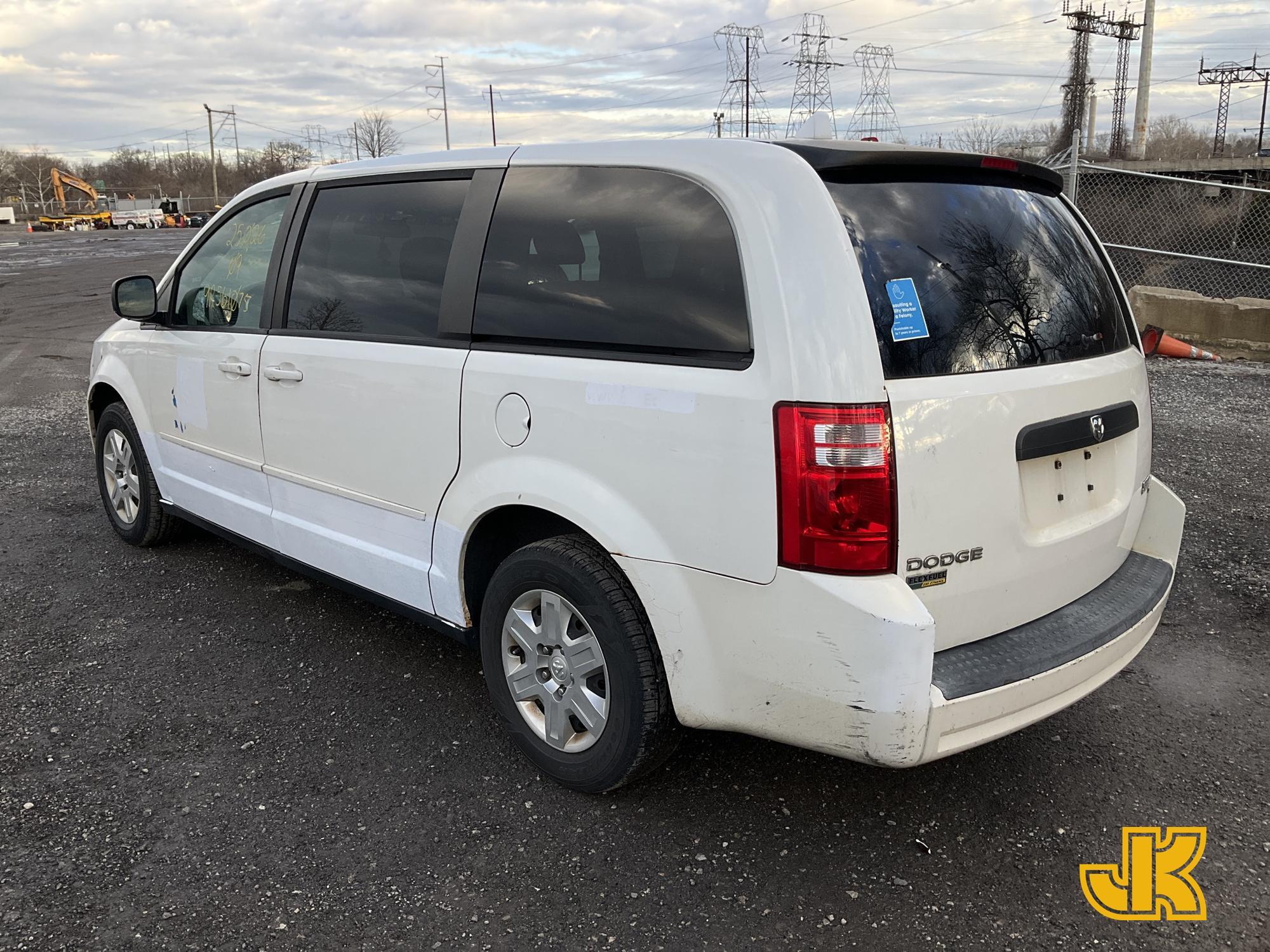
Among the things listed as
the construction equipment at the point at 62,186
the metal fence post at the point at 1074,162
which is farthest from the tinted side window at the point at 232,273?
the construction equipment at the point at 62,186

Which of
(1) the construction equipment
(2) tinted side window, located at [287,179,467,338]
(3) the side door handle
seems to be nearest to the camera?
(2) tinted side window, located at [287,179,467,338]

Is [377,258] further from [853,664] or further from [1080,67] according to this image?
[1080,67]

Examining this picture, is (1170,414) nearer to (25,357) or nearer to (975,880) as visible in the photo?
(975,880)

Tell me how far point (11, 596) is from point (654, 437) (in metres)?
3.69

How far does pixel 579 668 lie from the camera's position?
9.39ft

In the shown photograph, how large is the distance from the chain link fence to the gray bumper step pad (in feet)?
41.6

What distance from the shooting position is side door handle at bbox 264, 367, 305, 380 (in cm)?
364

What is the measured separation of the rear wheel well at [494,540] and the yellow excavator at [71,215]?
7349 centimetres

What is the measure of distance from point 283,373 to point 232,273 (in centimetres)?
83

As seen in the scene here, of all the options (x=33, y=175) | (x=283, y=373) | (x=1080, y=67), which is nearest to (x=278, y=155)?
(x=33, y=175)

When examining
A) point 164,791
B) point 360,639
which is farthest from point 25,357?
point 164,791

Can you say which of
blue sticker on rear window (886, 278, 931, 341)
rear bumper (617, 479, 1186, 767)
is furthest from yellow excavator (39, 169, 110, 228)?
blue sticker on rear window (886, 278, 931, 341)

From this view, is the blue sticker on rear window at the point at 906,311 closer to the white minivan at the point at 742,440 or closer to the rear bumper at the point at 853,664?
the white minivan at the point at 742,440

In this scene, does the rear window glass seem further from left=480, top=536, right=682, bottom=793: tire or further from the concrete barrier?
the concrete barrier
